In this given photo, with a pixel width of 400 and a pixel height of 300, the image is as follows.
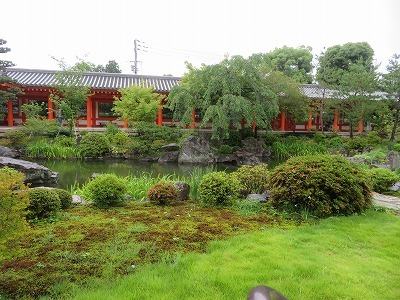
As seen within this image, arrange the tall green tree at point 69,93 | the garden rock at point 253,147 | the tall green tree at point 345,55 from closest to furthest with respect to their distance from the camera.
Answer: the tall green tree at point 69,93 → the garden rock at point 253,147 → the tall green tree at point 345,55

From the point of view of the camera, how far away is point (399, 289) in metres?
3.03

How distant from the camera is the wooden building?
20.2m

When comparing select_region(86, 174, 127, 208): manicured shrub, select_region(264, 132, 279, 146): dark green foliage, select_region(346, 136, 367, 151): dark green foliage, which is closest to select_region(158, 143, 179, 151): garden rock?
select_region(264, 132, 279, 146): dark green foliage

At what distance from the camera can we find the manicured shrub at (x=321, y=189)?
17.7 ft

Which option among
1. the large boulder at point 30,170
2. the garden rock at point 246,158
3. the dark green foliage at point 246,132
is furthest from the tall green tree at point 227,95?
the large boulder at point 30,170

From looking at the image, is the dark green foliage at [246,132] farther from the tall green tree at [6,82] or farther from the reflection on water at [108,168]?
the tall green tree at [6,82]

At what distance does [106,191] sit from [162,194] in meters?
1.03

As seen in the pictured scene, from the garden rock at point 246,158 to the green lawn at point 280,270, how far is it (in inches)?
473

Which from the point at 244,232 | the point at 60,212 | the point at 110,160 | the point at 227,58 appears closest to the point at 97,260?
the point at 244,232

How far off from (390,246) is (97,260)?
3542 mm

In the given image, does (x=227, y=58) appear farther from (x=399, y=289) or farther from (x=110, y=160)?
(x=399, y=289)

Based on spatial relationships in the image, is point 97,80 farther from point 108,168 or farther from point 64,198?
point 64,198

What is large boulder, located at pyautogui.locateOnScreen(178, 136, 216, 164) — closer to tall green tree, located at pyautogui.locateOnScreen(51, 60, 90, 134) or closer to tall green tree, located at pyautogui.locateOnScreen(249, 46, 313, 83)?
tall green tree, located at pyautogui.locateOnScreen(51, 60, 90, 134)

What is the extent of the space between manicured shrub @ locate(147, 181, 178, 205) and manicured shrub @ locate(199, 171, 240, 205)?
0.56m
